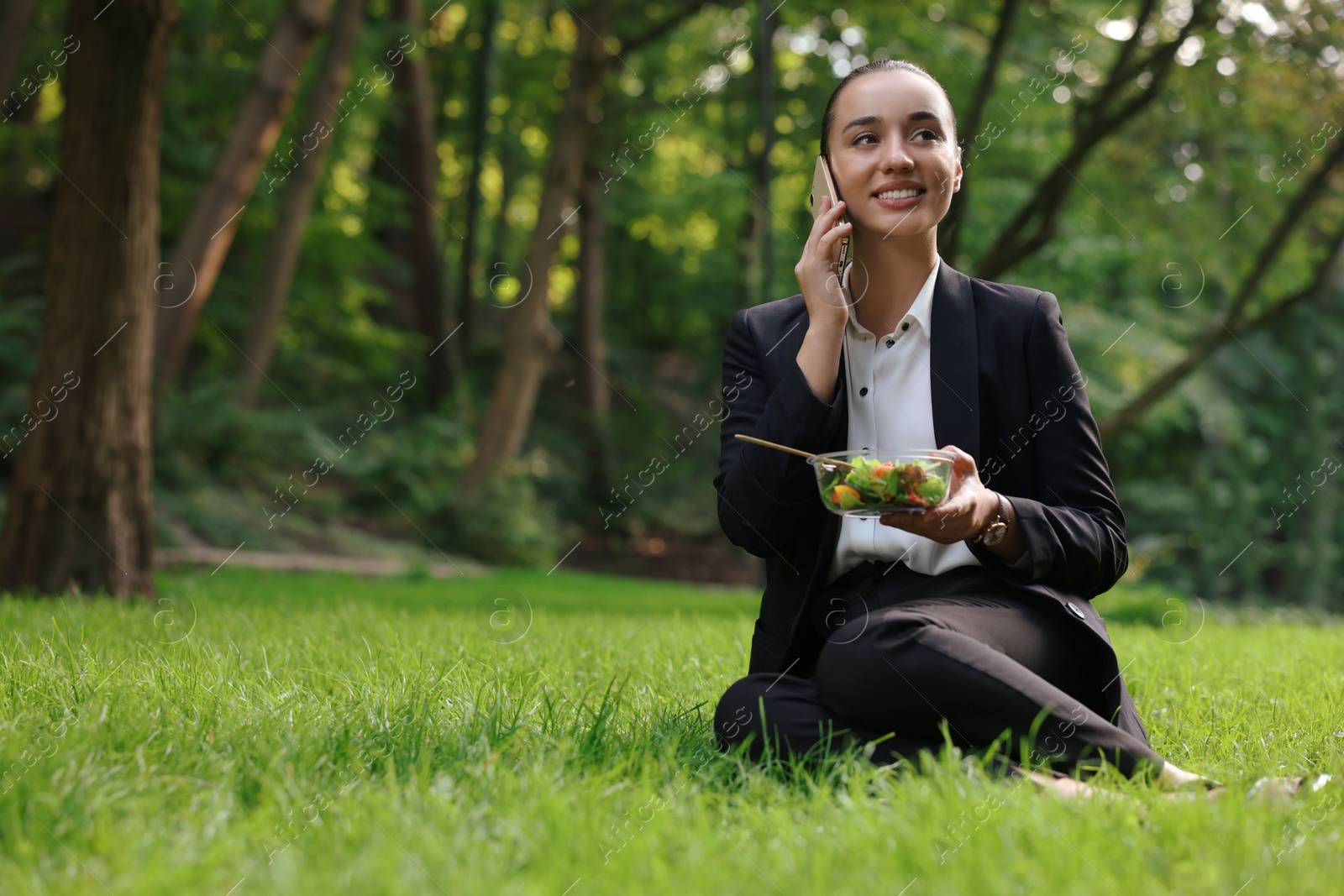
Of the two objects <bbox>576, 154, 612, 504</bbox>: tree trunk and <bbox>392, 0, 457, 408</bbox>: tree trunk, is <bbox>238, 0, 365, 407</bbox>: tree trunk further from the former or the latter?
<bbox>576, 154, 612, 504</bbox>: tree trunk

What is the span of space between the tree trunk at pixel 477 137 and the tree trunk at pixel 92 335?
1302cm

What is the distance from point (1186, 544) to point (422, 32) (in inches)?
607

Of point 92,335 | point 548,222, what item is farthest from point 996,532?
point 548,222

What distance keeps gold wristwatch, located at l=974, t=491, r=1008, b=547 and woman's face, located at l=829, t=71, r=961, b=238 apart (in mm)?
759

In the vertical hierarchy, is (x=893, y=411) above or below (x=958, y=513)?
above

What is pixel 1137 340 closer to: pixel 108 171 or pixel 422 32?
pixel 422 32

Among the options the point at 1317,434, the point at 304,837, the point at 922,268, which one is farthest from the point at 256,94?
the point at 1317,434

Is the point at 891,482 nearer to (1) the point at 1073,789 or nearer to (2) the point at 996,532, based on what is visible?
(2) the point at 996,532

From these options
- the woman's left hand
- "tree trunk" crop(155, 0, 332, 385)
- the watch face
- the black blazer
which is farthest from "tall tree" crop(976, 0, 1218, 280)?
the woman's left hand

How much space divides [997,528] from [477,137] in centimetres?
1778

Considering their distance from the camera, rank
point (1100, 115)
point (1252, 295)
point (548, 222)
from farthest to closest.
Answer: point (548, 222) < point (1252, 295) < point (1100, 115)

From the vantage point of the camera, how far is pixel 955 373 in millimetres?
2924

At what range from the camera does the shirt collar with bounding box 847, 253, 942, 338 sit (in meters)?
3.05

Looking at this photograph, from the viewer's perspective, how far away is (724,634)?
5.45 meters
